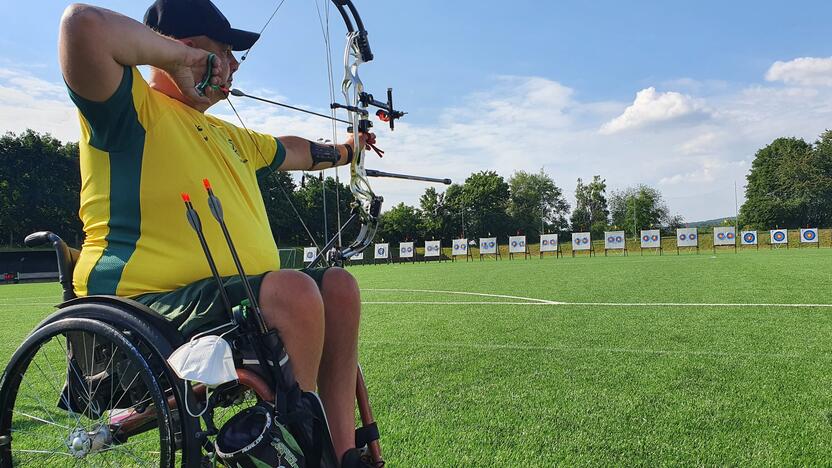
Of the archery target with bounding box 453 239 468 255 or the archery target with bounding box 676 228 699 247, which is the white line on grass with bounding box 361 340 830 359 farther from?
the archery target with bounding box 676 228 699 247

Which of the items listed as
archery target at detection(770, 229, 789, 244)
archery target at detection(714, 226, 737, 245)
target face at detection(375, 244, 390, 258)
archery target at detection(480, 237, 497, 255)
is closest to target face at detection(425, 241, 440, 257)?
archery target at detection(480, 237, 497, 255)

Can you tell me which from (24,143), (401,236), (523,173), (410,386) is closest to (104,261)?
(410,386)

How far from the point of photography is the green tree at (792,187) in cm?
5559

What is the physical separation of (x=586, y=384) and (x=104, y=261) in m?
2.39

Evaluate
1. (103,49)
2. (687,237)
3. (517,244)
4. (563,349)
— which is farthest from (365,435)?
(517,244)

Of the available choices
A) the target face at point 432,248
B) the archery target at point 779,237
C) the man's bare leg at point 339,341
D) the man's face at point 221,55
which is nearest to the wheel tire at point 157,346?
the man's bare leg at point 339,341

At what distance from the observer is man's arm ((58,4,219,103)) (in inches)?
51.1

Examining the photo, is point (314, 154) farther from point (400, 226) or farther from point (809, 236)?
point (400, 226)

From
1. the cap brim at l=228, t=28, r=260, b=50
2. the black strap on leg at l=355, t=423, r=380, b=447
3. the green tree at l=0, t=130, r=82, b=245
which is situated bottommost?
the black strap on leg at l=355, t=423, r=380, b=447

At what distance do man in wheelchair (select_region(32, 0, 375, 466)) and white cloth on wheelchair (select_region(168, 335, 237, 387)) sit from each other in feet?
0.54

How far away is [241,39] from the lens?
187 cm

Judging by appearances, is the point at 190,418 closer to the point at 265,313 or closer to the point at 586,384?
the point at 265,313

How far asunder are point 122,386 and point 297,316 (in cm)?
50

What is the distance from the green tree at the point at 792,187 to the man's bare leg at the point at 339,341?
67788mm
